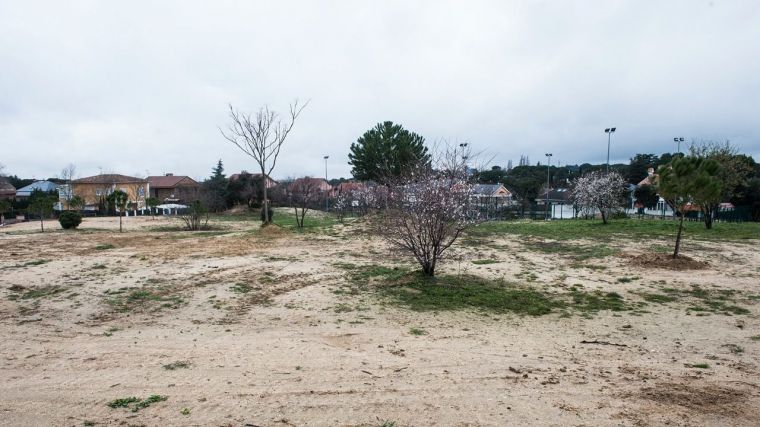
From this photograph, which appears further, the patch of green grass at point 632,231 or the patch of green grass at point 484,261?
the patch of green grass at point 632,231

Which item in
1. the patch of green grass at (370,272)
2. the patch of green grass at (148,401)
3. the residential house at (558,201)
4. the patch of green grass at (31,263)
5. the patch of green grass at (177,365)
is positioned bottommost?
the patch of green grass at (177,365)

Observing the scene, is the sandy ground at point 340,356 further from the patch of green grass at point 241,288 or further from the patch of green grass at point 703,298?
the patch of green grass at point 703,298

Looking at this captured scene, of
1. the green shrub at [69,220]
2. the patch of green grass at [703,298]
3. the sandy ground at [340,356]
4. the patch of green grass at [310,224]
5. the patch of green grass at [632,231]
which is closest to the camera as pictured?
the sandy ground at [340,356]

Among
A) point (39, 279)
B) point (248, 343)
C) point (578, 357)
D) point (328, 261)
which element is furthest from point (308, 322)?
point (39, 279)

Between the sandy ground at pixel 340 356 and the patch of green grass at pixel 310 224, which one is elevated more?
the patch of green grass at pixel 310 224

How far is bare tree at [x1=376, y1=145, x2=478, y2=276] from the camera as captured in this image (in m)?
8.85

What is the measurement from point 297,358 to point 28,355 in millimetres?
3212

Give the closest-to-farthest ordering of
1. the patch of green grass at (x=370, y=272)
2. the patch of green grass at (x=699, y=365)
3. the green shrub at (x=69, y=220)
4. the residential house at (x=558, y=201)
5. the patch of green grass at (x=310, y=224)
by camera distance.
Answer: the patch of green grass at (x=699, y=365) < the patch of green grass at (x=370, y=272) < the patch of green grass at (x=310, y=224) < the green shrub at (x=69, y=220) < the residential house at (x=558, y=201)

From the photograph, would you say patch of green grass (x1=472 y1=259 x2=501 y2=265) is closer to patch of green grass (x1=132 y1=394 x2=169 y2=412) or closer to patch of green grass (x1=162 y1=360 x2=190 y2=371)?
patch of green grass (x1=162 y1=360 x2=190 y2=371)

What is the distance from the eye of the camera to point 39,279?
9000mm

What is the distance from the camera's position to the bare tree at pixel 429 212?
8.85 m

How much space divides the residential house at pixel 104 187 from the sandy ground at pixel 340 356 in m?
46.0

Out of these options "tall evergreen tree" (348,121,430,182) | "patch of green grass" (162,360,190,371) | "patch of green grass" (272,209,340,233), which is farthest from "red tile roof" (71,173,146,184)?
"patch of green grass" (162,360,190,371)

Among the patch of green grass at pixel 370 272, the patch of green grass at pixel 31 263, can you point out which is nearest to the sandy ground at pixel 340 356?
the patch of green grass at pixel 370 272
